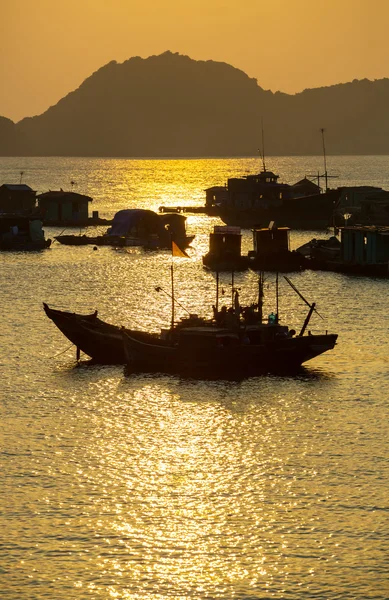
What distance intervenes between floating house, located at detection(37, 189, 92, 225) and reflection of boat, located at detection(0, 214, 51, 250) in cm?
1943

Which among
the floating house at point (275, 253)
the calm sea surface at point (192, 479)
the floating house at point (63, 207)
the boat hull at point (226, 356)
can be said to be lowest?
the calm sea surface at point (192, 479)

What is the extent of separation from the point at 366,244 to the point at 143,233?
35523 millimetres

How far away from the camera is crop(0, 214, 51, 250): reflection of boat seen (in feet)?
409

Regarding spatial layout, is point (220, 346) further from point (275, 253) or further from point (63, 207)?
point (63, 207)

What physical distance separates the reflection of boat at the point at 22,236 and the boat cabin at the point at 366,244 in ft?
123

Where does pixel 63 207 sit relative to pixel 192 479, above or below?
above

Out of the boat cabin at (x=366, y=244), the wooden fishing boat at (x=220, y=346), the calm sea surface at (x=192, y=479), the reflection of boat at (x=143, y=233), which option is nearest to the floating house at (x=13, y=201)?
the reflection of boat at (x=143, y=233)

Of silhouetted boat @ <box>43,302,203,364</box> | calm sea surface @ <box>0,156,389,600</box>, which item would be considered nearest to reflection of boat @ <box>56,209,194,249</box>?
calm sea surface @ <box>0,156,389,600</box>

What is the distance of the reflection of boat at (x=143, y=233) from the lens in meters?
127

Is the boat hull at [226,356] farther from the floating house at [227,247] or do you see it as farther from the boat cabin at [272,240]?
the floating house at [227,247]

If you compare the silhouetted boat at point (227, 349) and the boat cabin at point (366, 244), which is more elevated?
the boat cabin at point (366, 244)

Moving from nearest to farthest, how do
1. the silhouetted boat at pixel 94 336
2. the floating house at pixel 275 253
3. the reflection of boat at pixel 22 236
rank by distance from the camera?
the silhouetted boat at pixel 94 336, the floating house at pixel 275 253, the reflection of boat at pixel 22 236

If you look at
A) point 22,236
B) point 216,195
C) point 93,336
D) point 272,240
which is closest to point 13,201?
point 22,236

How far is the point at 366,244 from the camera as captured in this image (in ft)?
325
